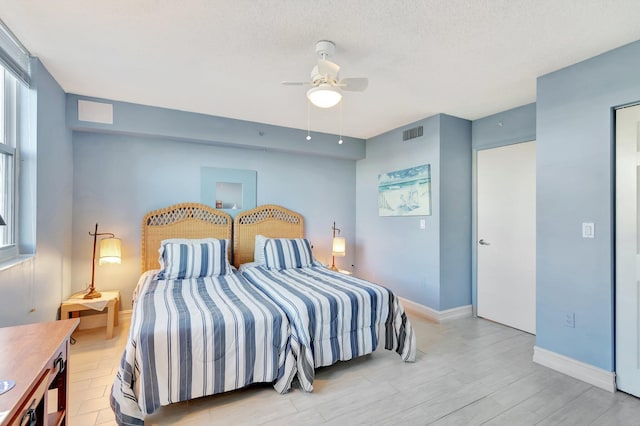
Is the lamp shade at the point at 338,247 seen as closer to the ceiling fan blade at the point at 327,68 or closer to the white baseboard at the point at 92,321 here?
the ceiling fan blade at the point at 327,68

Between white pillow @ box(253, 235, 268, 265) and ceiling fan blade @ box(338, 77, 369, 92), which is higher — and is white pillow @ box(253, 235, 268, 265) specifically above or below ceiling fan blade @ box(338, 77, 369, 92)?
below

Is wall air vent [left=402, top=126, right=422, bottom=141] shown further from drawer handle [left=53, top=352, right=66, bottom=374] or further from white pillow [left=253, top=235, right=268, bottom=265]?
drawer handle [left=53, top=352, right=66, bottom=374]

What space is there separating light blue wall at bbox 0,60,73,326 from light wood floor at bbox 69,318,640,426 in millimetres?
651

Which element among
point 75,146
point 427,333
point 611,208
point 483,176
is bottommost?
point 427,333

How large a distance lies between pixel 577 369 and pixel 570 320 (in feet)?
1.25

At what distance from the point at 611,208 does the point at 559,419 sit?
1555 millimetres

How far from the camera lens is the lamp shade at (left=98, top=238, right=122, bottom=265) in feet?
10.5

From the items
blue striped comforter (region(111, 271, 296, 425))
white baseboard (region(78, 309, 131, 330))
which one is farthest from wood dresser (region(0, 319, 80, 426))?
white baseboard (region(78, 309, 131, 330))

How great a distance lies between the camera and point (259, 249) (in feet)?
13.0

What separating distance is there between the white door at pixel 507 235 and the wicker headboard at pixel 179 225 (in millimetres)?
3377

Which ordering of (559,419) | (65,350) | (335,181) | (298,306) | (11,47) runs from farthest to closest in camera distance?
(335,181), (298,306), (11,47), (559,419), (65,350)

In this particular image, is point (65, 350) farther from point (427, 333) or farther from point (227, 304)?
point (427, 333)

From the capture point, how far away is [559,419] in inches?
77.4

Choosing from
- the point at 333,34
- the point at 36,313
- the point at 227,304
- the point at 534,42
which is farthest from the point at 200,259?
the point at 534,42
